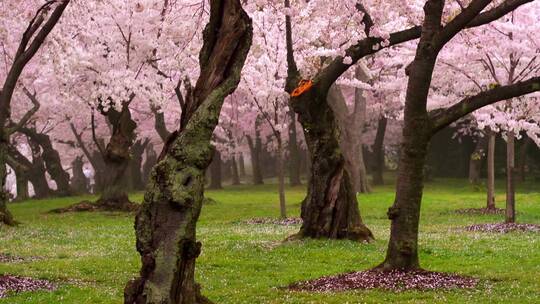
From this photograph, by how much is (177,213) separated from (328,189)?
11.6 meters

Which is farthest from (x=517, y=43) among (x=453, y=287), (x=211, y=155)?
(x=211, y=155)

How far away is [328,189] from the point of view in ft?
68.2

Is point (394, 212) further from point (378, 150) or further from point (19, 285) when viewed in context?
point (378, 150)

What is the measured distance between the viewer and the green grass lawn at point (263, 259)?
12.6 m

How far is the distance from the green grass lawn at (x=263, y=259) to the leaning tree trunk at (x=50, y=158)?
17.2 meters

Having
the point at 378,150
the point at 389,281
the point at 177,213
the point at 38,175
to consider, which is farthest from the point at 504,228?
the point at 38,175

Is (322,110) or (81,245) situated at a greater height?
(322,110)

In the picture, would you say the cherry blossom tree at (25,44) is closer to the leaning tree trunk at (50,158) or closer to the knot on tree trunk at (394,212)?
the knot on tree trunk at (394,212)

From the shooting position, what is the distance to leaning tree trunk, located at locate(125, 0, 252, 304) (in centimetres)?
945

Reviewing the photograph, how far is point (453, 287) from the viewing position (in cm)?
1337

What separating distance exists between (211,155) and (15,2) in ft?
45.7

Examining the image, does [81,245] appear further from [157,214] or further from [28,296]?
[157,214]

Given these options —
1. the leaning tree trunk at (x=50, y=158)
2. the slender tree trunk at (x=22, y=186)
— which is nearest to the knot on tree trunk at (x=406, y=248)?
the leaning tree trunk at (x=50, y=158)

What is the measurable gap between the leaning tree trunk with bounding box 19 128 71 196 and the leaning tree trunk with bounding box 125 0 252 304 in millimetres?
40024
